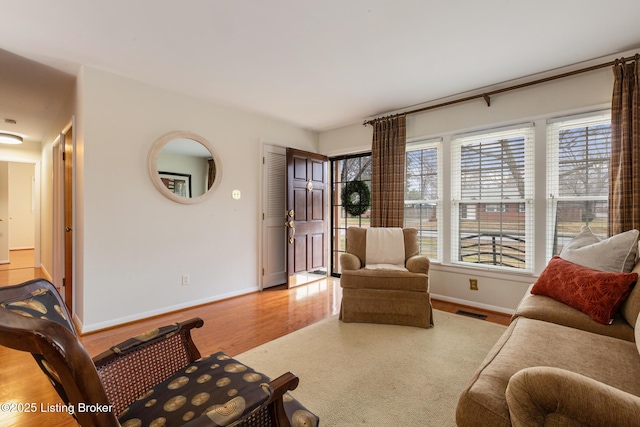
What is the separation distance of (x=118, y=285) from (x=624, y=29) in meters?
4.76

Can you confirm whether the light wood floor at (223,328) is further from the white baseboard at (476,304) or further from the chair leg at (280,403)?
the chair leg at (280,403)

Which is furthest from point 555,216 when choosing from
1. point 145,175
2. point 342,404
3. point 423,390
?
point 145,175

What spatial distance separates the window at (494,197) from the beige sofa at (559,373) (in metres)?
1.33

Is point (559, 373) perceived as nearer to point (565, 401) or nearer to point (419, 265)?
point (565, 401)

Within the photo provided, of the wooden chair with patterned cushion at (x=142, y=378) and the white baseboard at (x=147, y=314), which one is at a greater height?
the wooden chair with patterned cushion at (x=142, y=378)

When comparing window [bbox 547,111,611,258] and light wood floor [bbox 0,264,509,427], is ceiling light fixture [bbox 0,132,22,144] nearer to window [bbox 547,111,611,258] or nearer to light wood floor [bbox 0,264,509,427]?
light wood floor [bbox 0,264,509,427]

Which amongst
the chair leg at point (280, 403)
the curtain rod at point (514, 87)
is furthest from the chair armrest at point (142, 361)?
the curtain rod at point (514, 87)

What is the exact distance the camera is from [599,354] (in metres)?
1.37

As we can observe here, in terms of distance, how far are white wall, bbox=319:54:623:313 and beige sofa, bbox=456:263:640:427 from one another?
4.25 ft

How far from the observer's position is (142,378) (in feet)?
3.92

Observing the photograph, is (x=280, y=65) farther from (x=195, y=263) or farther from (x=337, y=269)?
(x=337, y=269)

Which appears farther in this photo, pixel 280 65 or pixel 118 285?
pixel 118 285

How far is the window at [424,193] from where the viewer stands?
12.2 ft

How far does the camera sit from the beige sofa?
34.6 inches
